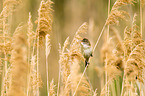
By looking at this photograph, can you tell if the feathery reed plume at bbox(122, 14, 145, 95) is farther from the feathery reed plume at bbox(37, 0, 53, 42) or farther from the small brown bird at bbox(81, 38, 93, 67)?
the feathery reed plume at bbox(37, 0, 53, 42)

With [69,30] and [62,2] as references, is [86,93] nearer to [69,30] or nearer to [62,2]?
[69,30]

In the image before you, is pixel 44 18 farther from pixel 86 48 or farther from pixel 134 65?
pixel 134 65

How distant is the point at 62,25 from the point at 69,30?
0.77ft

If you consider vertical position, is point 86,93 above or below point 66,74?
below

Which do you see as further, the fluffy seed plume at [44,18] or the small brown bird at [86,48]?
the small brown bird at [86,48]

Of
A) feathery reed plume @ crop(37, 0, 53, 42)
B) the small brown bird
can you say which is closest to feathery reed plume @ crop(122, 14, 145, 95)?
the small brown bird

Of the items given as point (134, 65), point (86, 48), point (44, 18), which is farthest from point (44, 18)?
point (134, 65)

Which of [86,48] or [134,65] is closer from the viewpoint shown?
[134,65]

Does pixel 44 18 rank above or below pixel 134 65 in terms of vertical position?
above

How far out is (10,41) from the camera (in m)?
2.35

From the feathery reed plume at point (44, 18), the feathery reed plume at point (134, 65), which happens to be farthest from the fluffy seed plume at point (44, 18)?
→ the feathery reed plume at point (134, 65)

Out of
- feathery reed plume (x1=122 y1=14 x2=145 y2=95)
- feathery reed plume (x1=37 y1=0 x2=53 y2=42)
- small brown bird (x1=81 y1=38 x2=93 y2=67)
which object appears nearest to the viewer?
feathery reed plume (x1=122 y1=14 x2=145 y2=95)

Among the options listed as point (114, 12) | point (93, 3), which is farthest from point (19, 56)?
point (93, 3)

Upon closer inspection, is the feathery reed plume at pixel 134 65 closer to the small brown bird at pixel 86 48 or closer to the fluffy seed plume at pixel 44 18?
the small brown bird at pixel 86 48
